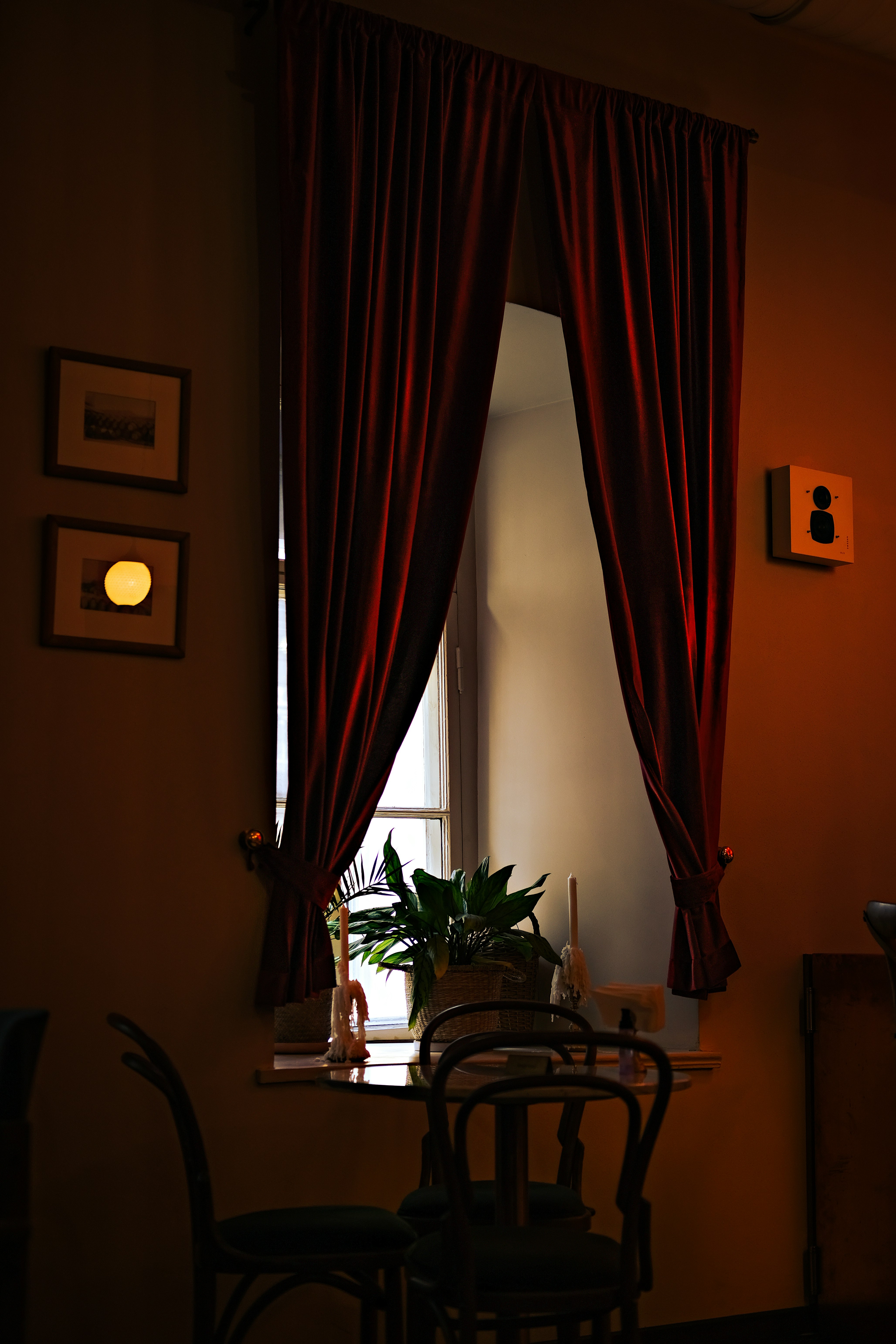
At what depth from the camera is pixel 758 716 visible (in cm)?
401

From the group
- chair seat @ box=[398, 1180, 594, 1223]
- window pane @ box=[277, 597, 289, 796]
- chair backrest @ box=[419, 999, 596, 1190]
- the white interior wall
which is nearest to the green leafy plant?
the white interior wall

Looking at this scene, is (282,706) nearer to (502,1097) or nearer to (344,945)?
(344,945)

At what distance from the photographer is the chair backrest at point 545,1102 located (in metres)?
2.18

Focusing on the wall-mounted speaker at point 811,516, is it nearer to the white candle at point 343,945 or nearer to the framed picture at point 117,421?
the white candle at point 343,945

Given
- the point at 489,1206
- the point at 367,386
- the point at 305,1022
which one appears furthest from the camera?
the point at 305,1022

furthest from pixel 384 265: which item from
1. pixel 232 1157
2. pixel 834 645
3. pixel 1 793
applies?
pixel 232 1157

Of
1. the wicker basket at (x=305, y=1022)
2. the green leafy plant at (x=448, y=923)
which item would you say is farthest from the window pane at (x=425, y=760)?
the wicker basket at (x=305, y=1022)

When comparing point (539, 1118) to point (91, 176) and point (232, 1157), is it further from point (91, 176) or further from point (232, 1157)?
point (91, 176)

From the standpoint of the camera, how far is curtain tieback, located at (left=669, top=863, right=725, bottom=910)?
3.66 meters

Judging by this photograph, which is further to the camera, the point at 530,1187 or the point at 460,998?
the point at 460,998

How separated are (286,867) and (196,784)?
0.29 metres

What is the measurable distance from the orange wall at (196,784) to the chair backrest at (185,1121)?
42 centimetres

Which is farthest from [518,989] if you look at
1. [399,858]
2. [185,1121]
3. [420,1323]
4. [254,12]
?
[254,12]

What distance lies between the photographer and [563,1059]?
2.89m
